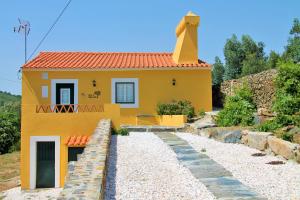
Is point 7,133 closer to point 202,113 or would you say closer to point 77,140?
point 202,113

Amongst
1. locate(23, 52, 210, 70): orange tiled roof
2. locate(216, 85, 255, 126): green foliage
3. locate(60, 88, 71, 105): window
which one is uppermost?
locate(23, 52, 210, 70): orange tiled roof

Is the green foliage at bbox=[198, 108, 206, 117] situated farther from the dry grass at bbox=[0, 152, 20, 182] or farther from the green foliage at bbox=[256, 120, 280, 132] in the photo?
the dry grass at bbox=[0, 152, 20, 182]

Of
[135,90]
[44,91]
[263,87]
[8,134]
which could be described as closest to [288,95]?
[263,87]

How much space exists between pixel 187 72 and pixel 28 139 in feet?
35.6

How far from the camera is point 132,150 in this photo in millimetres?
11391

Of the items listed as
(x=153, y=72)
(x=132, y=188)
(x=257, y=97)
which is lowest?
(x=132, y=188)

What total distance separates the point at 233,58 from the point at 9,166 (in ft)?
80.1

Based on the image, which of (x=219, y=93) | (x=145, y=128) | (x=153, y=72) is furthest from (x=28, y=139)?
(x=219, y=93)

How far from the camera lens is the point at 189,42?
2445cm

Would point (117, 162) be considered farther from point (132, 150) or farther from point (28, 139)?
point (28, 139)

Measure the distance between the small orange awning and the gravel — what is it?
388 cm

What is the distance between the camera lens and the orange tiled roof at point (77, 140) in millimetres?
15328

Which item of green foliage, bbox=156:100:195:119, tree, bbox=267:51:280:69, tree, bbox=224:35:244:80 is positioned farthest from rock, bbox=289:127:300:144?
tree, bbox=224:35:244:80

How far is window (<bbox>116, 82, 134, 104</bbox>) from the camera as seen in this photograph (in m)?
23.2
